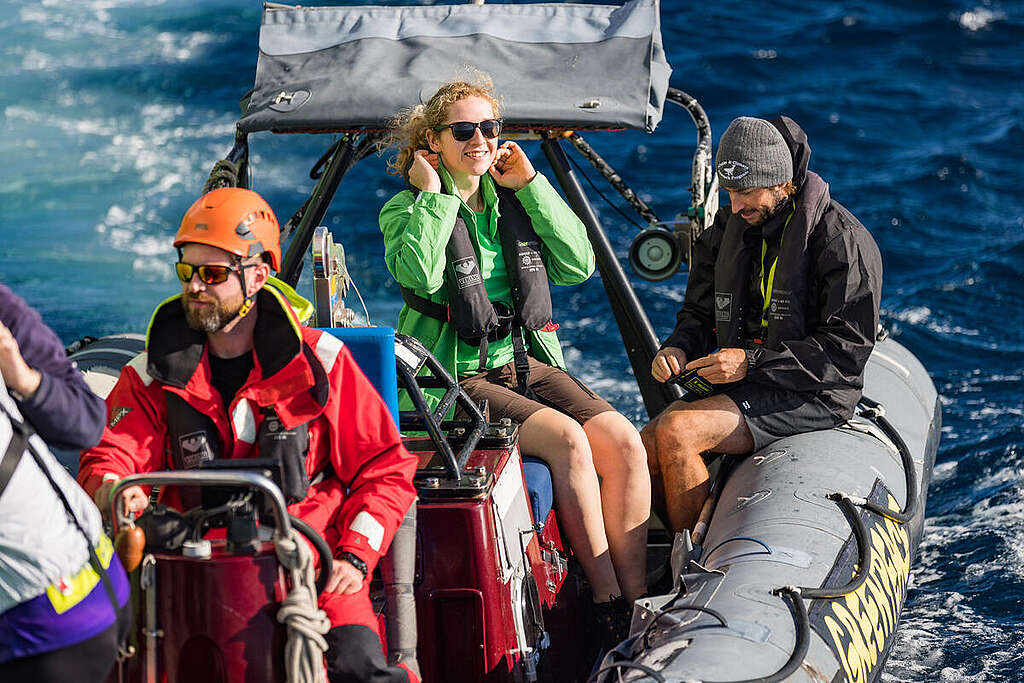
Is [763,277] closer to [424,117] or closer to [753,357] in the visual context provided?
[753,357]

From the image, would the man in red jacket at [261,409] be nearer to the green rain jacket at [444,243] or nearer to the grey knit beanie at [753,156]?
the green rain jacket at [444,243]

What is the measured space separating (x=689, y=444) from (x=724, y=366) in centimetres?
27

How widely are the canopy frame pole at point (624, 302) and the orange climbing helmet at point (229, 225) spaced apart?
6.65 ft

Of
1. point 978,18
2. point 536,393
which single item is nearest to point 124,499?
point 536,393

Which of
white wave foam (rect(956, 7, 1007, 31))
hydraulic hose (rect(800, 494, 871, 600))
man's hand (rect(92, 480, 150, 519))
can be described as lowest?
hydraulic hose (rect(800, 494, 871, 600))

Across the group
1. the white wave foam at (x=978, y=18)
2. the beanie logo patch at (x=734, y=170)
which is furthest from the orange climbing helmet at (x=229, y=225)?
the white wave foam at (x=978, y=18)

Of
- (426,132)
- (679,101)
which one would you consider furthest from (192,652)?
(679,101)

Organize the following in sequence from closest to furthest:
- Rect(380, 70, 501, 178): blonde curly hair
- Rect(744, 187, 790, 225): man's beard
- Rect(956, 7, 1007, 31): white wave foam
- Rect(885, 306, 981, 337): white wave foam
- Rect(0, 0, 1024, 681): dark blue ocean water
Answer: Rect(380, 70, 501, 178): blonde curly hair, Rect(744, 187, 790, 225): man's beard, Rect(0, 0, 1024, 681): dark blue ocean water, Rect(885, 306, 981, 337): white wave foam, Rect(956, 7, 1007, 31): white wave foam

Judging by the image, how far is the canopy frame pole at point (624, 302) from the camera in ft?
15.1

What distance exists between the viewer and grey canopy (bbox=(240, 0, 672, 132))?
429cm

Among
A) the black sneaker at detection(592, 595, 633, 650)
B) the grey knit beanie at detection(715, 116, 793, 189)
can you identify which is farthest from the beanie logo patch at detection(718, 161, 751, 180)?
the black sneaker at detection(592, 595, 633, 650)

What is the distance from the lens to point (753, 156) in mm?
3713

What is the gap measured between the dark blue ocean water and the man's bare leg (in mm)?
1158

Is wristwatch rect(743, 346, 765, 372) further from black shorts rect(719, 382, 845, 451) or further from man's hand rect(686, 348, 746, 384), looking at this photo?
black shorts rect(719, 382, 845, 451)
